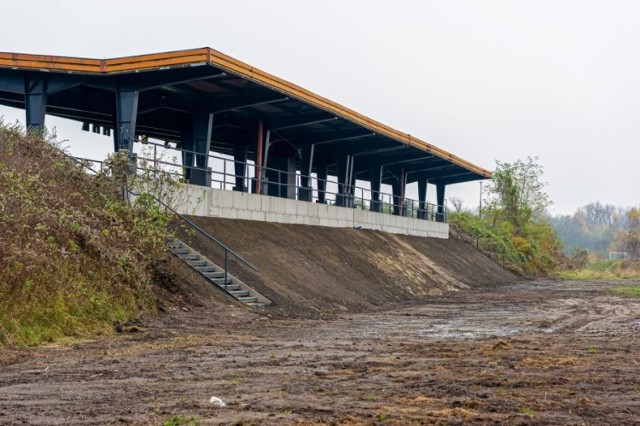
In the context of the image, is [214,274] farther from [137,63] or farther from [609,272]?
[609,272]

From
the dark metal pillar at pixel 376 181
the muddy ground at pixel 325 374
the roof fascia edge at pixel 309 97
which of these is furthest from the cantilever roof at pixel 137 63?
the dark metal pillar at pixel 376 181

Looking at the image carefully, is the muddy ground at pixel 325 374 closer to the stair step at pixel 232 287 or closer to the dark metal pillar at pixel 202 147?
the stair step at pixel 232 287

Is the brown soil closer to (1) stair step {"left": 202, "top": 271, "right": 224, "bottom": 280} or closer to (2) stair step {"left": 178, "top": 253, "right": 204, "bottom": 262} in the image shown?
(1) stair step {"left": 202, "top": 271, "right": 224, "bottom": 280}

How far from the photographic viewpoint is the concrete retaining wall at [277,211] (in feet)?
87.1

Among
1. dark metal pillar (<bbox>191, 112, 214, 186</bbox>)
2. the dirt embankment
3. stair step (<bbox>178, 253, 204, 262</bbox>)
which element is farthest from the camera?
dark metal pillar (<bbox>191, 112, 214, 186</bbox>)

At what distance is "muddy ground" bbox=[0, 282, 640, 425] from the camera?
7852 mm

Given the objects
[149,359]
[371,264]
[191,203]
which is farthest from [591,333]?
[371,264]

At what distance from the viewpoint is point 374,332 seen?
17.1 meters

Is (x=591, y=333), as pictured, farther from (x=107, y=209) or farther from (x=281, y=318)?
(x=107, y=209)

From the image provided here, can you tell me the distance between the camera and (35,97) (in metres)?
26.2

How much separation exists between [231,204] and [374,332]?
40.6ft

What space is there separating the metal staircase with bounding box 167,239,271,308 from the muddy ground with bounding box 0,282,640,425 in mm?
2111

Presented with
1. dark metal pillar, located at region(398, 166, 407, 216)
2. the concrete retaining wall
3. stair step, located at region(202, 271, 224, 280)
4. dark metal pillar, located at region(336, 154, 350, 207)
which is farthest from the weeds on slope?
dark metal pillar, located at region(398, 166, 407, 216)

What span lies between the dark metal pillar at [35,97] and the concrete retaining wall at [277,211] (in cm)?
587
